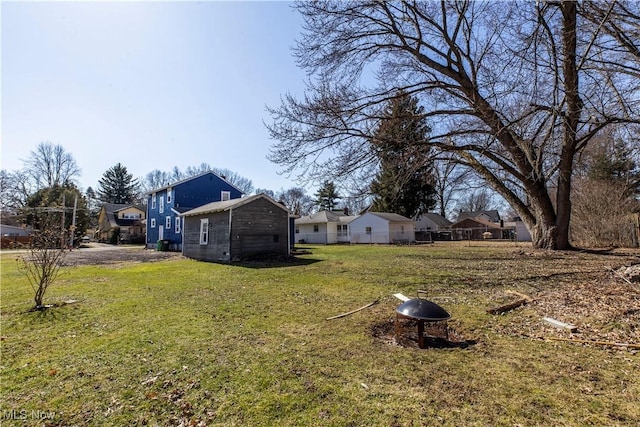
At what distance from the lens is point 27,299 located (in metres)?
7.46

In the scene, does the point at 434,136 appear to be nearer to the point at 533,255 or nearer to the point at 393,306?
the point at 533,255

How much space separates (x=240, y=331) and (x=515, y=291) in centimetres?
609

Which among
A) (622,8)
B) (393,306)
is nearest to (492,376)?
(393,306)

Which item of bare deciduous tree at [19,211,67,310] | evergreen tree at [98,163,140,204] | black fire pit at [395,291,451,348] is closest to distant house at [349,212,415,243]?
black fire pit at [395,291,451,348]

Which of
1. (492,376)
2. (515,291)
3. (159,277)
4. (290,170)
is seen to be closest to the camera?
(492,376)

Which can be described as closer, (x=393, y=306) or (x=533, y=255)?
(x=393, y=306)

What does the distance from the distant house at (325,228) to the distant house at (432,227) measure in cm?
876

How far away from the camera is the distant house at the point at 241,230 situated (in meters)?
15.9

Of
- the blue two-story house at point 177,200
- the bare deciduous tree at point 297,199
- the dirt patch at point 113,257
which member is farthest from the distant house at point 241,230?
the bare deciduous tree at point 297,199

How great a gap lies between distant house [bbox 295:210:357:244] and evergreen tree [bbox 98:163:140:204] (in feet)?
135

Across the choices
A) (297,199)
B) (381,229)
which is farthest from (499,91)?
(297,199)

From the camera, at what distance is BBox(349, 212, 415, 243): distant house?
102 feet

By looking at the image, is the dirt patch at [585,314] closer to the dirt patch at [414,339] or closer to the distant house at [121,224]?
the dirt patch at [414,339]

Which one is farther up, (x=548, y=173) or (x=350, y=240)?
(x=548, y=173)
